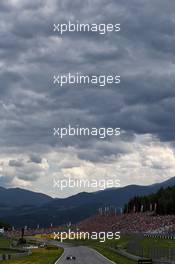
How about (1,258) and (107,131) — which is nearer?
(107,131)

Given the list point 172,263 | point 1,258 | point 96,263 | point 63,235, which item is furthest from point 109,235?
point 1,258

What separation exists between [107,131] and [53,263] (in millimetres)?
67353

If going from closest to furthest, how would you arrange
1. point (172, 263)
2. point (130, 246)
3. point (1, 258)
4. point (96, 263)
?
point (172, 263)
point (96, 263)
point (1, 258)
point (130, 246)

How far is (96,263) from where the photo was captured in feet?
374

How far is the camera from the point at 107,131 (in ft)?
190

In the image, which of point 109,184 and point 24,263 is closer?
point 109,184

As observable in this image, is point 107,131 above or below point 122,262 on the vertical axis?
above

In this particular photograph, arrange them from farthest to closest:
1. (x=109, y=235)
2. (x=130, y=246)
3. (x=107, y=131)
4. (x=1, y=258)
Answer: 1. (x=130, y=246)
2. (x=1, y=258)
3. (x=107, y=131)
4. (x=109, y=235)

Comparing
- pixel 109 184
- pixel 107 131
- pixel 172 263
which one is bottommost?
pixel 172 263

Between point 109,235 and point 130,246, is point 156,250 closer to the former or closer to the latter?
point 130,246

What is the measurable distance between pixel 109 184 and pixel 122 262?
6136 centimetres

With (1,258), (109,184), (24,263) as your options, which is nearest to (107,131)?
(109,184)

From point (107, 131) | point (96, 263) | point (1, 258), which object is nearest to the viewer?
point (107, 131)

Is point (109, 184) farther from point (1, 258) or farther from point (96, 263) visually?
point (1, 258)
